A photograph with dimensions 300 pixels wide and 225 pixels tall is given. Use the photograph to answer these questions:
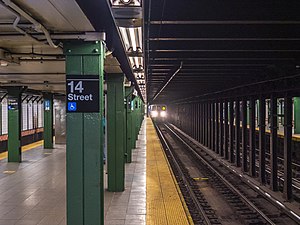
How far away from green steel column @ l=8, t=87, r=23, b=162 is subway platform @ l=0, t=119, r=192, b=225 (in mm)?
589

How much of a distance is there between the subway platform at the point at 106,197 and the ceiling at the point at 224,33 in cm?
270

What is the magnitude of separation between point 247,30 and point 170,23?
112cm

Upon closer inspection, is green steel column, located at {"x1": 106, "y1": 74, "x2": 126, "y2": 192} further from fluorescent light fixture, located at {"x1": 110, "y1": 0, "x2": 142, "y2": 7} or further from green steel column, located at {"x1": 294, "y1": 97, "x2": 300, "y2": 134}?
green steel column, located at {"x1": 294, "y1": 97, "x2": 300, "y2": 134}

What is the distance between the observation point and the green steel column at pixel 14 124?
11656 mm

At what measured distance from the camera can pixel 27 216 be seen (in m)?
5.96

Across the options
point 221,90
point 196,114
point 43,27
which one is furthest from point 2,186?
point 196,114

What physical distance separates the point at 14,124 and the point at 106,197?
19.6 feet

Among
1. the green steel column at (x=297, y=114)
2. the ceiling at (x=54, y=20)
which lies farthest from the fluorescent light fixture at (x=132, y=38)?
the green steel column at (x=297, y=114)

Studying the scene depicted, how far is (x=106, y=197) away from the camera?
7121 millimetres

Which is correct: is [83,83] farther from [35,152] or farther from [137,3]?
[35,152]

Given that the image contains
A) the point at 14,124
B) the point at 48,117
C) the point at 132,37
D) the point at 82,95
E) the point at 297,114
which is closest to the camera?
the point at 82,95

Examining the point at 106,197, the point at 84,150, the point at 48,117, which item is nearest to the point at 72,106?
the point at 84,150

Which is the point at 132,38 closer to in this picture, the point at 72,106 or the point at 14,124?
the point at 72,106

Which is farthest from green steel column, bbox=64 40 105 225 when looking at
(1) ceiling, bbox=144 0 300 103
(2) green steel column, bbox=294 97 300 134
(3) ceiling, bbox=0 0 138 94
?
(2) green steel column, bbox=294 97 300 134
